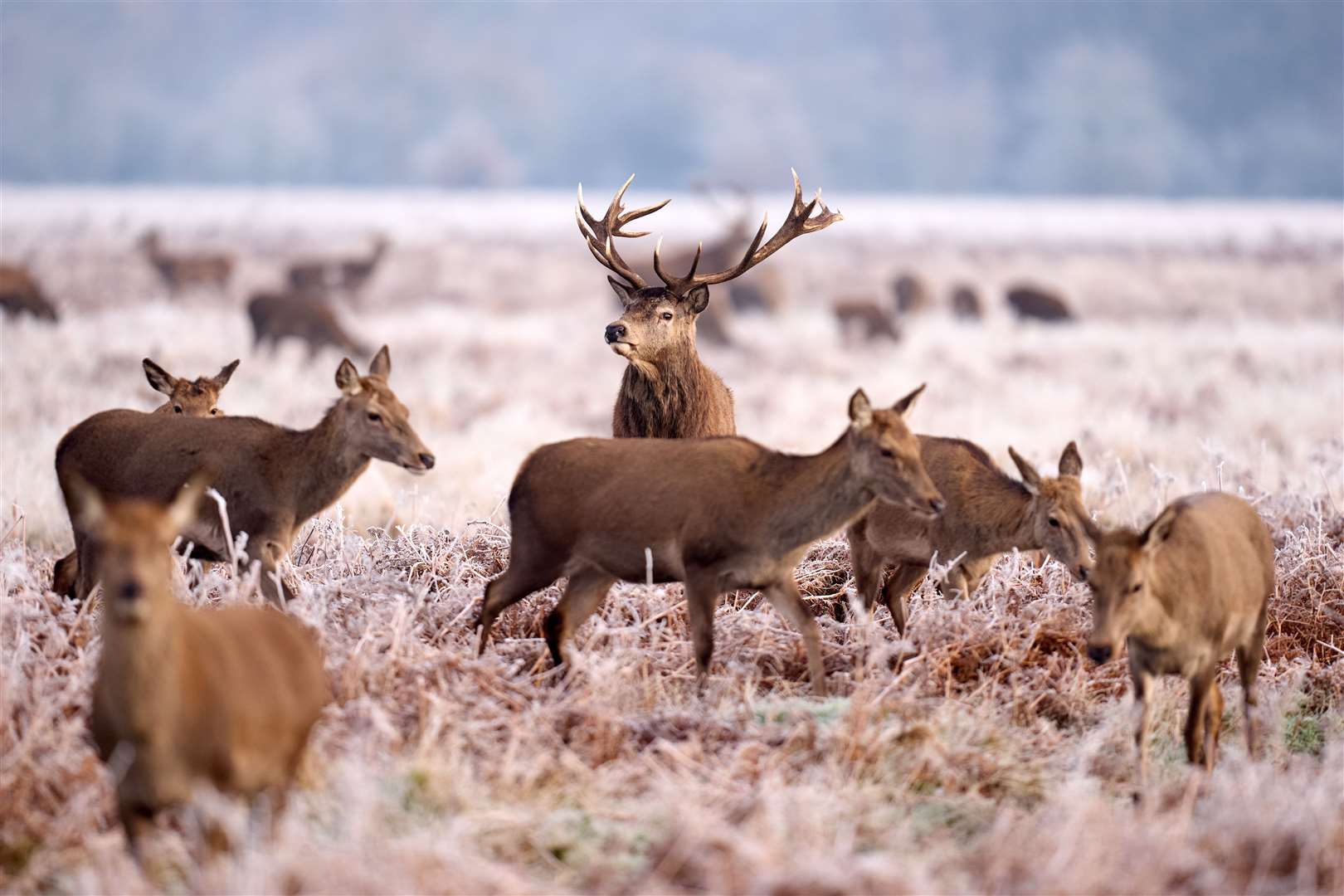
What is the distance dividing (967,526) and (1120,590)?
7.79ft

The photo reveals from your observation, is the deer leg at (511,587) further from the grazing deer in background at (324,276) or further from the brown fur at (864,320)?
the grazing deer in background at (324,276)

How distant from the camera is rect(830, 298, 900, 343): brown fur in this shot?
97.9 ft

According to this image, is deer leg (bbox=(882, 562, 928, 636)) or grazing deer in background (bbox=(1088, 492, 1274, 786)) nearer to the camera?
grazing deer in background (bbox=(1088, 492, 1274, 786))


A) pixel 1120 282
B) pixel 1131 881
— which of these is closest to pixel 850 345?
pixel 1120 282

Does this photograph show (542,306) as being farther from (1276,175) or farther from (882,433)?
(1276,175)

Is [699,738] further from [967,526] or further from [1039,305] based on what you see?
[1039,305]

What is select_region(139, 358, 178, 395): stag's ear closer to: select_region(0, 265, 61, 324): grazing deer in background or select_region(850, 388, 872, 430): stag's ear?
select_region(850, 388, 872, 430): stag's ear

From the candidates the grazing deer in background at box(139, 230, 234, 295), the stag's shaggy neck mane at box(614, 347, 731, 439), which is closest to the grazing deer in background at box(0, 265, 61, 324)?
the grazing deer in background at box(139, 230, 234, 295)

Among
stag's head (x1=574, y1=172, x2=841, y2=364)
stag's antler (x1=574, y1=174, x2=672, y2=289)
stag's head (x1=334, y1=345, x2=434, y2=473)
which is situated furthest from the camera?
stag's antler (x1=574, y1=174, x2=672, y2=289)

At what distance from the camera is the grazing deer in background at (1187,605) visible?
21.4 feet

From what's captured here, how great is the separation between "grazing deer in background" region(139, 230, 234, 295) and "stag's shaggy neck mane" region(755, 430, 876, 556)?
28.6 meters

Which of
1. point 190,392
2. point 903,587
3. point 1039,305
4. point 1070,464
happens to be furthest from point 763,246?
point 1039,305

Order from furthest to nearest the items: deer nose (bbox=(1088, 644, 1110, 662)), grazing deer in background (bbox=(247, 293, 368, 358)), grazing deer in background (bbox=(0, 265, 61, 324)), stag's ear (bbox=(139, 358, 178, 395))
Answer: grazing deer in background (bbox=(0, 265, 61, 324))
grazing deer in background (bbox=(247, 293, 368, 358))
stag's ear (bbox=(139, 358, 178, 395))
deer nose (bbox=(1088, 644, 1110, 662))

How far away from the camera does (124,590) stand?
16.3 ft
